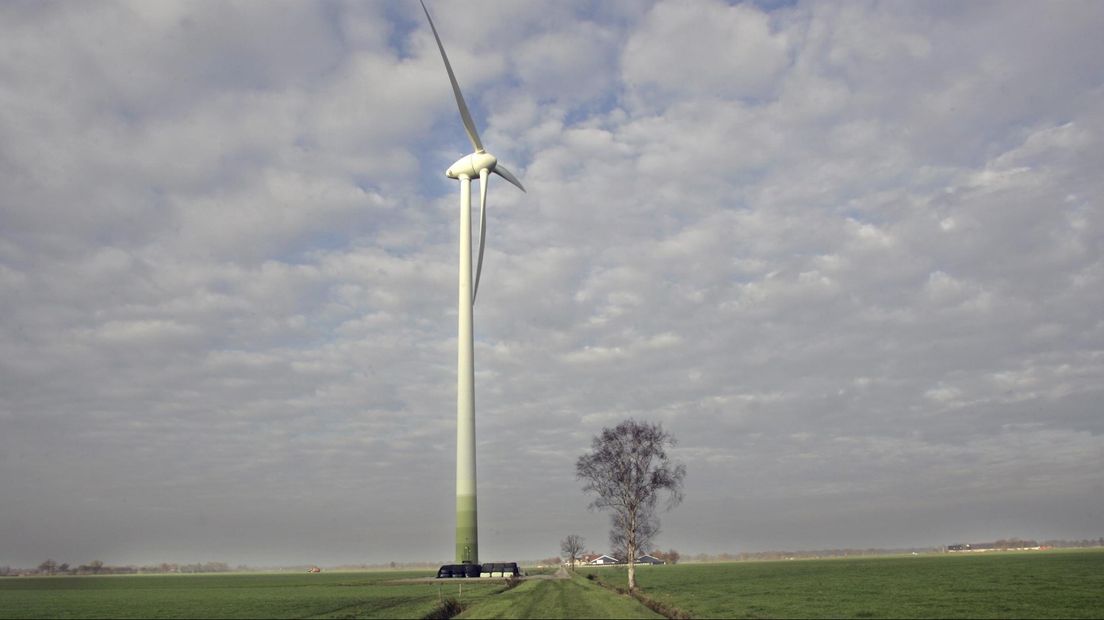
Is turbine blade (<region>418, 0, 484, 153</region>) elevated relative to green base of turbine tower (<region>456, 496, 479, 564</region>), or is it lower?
elevated

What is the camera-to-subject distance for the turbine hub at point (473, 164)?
11094cm

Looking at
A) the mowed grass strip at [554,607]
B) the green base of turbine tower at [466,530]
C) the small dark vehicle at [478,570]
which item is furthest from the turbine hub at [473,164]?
the mowed grass strip at [554,607]

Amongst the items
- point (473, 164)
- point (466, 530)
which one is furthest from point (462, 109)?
point (466, 530)

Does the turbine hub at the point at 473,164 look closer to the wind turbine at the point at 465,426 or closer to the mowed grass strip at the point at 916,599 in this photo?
the wind turbine at the point at 465,426

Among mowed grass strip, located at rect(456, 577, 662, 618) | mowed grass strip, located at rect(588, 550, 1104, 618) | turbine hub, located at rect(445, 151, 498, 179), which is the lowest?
mowed grass strip, located at rect(588, 550, 1104, 618)

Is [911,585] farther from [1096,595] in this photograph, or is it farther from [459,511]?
[459,511]

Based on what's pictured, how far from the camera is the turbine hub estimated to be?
111 meters

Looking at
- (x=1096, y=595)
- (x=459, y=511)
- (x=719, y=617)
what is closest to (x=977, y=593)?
(x=1096, y=595)

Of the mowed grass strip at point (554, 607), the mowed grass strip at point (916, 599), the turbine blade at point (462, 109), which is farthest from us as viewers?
the turbine blade at point (462, 109)

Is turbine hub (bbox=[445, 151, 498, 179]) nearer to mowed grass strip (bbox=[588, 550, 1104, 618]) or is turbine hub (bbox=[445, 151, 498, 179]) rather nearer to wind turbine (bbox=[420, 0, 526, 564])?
wind turbine (bbox=[420, 0, 526, 564])

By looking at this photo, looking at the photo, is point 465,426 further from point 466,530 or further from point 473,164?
point 473,164

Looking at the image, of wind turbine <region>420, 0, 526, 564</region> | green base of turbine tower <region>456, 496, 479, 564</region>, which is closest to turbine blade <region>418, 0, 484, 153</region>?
wind turbine <region>420, 0, 526, 564</region>

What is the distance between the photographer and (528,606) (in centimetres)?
5450

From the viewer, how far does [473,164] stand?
11131 cm
